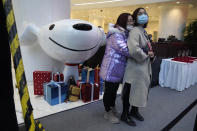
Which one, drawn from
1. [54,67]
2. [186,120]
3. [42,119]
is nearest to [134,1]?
[54,67]

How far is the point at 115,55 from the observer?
1.51m

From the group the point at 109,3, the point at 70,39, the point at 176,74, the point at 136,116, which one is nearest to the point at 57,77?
the point at 70,39

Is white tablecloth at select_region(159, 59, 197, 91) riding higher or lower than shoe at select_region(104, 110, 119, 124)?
higher

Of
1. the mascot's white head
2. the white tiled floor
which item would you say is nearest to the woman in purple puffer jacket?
the mascot's white head

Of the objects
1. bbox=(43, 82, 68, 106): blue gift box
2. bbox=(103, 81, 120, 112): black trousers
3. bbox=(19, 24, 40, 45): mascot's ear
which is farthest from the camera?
bbox=(19, 24, 40, 45): mascot's ear

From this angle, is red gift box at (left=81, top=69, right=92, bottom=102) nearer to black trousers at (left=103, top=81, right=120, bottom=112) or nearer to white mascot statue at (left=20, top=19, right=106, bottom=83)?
white mascot statue at (left=20, top=19, right=106, bottom=83)

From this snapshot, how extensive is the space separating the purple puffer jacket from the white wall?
1310 mm

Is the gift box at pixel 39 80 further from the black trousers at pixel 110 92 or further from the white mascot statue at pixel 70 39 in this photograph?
the black trousers at pixel 110 92

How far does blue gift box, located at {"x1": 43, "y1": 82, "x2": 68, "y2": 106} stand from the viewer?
1.91m

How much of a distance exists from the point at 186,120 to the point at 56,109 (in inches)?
62.0

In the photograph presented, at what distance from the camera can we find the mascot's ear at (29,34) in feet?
7.21

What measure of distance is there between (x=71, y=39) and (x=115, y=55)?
0.58 m

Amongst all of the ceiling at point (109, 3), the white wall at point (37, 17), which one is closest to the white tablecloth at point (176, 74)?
the white wall at point (37, 17)

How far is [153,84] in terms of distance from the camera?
10.3ft
